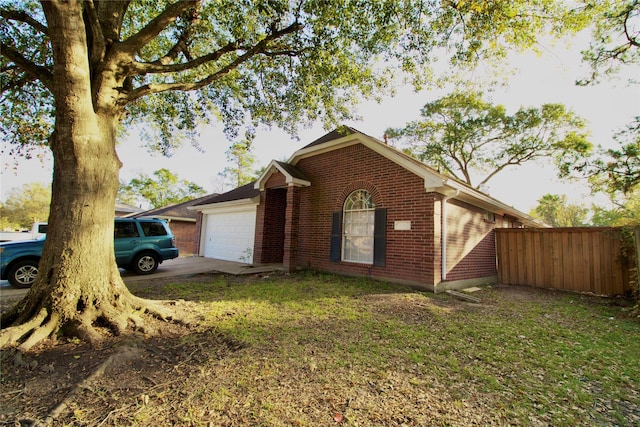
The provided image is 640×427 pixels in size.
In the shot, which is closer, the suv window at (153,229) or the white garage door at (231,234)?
the suv window at (153,229)

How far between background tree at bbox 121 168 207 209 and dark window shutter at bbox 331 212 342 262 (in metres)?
34.9

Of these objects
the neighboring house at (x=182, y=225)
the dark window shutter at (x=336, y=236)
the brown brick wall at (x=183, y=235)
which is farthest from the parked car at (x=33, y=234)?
the dark window shutter at (x=336, y=236)

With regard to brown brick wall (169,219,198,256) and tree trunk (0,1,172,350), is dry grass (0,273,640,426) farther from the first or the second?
brown brick wall (169,219,198,256)

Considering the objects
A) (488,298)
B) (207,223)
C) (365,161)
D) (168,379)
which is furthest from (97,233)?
(207,223)

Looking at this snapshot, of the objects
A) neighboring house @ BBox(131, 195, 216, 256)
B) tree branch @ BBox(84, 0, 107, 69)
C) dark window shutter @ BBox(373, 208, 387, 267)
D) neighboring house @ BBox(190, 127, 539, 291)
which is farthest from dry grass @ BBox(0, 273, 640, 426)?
neighboring house @ BBox(131, 195, 216, 256)

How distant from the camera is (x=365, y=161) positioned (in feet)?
28.5

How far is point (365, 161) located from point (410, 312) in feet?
15.8

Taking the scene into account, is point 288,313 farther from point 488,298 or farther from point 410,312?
point 488,298

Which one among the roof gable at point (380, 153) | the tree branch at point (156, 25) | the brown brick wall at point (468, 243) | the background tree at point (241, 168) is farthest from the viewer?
the background tree at point (241, 168)

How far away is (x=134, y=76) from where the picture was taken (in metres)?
5.23

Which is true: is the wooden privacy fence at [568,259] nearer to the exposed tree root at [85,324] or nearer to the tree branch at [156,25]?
the exposed tree root at [85,324]

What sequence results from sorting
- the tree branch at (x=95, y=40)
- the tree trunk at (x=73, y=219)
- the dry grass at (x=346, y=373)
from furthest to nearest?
1. the tree branch at (x=95, y=40)
2. the tree trunk at (x=73, y=219)
3. the dry grass at (x=346, y=373)

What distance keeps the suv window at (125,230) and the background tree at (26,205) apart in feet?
152

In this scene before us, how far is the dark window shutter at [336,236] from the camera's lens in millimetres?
8852
